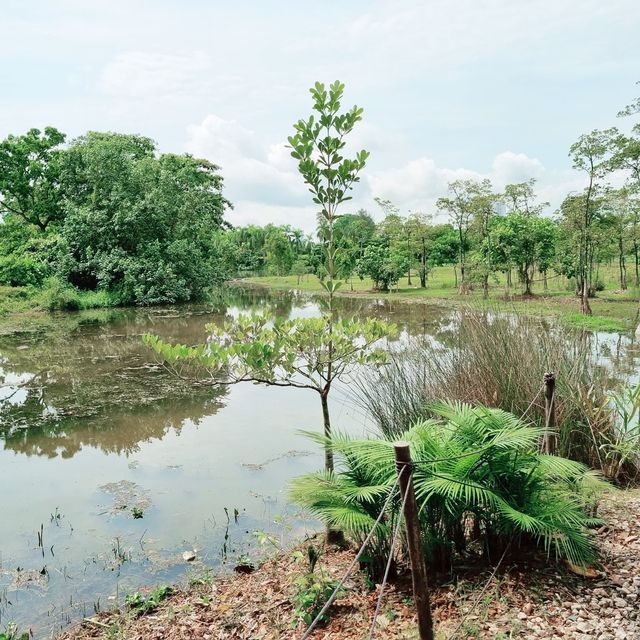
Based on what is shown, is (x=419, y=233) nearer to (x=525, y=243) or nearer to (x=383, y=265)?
(x=383, y=265)

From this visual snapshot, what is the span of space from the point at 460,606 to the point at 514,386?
2.08 m

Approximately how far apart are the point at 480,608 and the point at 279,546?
1.81m

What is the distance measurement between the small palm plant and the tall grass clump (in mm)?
1075

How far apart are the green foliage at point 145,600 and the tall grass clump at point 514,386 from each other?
5.79 feet

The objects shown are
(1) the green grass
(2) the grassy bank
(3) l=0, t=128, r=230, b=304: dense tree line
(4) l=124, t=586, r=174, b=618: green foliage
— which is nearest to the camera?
(4) l=124, t=586, r=174, b=618: green foliage

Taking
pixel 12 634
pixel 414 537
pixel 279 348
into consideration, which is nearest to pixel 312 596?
pixel 414 537

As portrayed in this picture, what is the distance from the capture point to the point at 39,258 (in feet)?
71.1

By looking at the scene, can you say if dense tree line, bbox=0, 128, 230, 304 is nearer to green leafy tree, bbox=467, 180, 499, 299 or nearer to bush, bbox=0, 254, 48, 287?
bush, bbox=0, 254, 48, 287

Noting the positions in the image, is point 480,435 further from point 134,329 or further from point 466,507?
point 134,329

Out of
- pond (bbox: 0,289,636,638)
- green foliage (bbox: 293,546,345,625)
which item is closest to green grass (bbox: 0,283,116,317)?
pond (bbox: 0,289,636,638)

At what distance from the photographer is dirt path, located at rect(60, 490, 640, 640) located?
215 cm

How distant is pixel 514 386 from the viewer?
4047mm

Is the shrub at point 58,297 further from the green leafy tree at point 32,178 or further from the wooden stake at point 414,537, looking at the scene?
the wooden stake at point 414,537

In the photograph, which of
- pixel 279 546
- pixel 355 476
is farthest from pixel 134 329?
pixel 355 476
